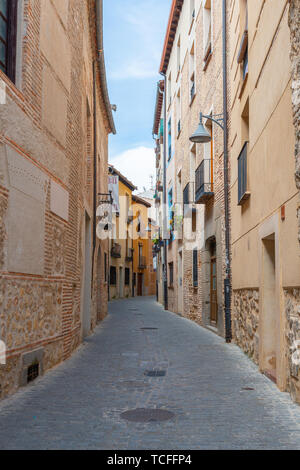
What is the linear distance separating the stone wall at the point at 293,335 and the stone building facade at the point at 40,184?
3.22 meters

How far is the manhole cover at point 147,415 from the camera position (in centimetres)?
474

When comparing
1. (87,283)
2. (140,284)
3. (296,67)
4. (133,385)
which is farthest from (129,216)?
(296,67)

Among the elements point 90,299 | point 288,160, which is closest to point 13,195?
point 288,160

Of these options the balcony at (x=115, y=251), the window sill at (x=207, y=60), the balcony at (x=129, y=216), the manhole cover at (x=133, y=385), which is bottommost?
the manhole cover at (x=133, y=385)

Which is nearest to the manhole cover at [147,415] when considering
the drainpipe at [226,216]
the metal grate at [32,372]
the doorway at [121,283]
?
the metal grate at [32,372]

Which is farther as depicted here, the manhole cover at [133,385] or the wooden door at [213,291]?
the wooden door at [213,291]

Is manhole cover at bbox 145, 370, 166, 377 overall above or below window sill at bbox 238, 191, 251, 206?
below

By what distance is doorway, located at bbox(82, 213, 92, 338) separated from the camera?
12.1 meters

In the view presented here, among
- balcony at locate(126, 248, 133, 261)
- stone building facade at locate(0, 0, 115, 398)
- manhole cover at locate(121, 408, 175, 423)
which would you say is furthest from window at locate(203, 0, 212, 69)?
balcony at locate(126, 248, 133, 261)

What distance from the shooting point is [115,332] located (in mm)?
12906

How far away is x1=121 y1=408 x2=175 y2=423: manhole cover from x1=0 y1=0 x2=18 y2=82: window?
14.4 feet

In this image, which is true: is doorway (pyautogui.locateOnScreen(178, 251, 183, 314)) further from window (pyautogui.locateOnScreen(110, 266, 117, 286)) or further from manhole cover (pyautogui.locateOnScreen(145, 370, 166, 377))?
window (pyautogui.locateOnScreen(110, 266, 117, 286))

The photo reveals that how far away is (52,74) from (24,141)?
1.95m

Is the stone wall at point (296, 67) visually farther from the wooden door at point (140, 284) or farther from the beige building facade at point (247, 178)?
the wooden door at point (140, 284)
